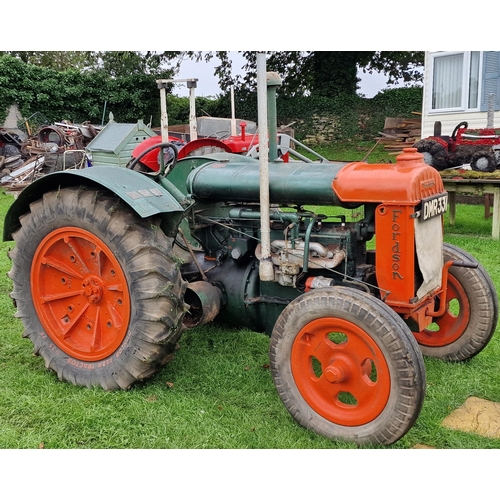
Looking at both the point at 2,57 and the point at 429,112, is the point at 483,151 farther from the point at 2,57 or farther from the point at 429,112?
the point at 2,57

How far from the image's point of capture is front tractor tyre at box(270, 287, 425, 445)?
7.84 feet

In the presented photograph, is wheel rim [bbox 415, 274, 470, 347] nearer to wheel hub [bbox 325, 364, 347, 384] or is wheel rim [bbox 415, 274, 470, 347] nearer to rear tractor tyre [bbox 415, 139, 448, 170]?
wheel hub [bbox 325, 364, 347, 384]

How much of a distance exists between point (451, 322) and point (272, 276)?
129 cm

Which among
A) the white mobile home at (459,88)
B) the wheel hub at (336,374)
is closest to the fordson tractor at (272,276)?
the wheel hub at (336,374)

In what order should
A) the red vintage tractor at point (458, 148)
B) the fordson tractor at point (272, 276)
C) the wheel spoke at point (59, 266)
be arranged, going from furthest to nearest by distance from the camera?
1. the red vintage tractor at point (458, 148)
2. the wheel spoke at point (59, 266)
3. the fordson tractor at point (272, 276)

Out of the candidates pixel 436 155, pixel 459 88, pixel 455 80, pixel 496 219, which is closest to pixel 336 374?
pixel 496 219

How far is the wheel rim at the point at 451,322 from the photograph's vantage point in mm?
3402

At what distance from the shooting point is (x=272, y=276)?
119 inches

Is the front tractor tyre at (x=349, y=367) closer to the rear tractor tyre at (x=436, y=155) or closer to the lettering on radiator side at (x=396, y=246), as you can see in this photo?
the lettering on radiator side at (x=396, y=246)

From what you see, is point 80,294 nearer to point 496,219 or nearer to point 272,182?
point 272,182

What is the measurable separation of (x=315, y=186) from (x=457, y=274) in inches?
46.5

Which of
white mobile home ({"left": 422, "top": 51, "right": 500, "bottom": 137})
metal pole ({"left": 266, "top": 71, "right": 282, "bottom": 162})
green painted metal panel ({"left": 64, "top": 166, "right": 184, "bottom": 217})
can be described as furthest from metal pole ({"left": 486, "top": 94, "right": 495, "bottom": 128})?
green painted metal panel ({"left": 64, "top": 166, "right": 184, "bottom": 217})

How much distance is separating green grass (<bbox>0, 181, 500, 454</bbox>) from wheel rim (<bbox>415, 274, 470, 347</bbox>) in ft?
0.47

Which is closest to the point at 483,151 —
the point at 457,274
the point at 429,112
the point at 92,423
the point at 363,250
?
the point at 429,112
